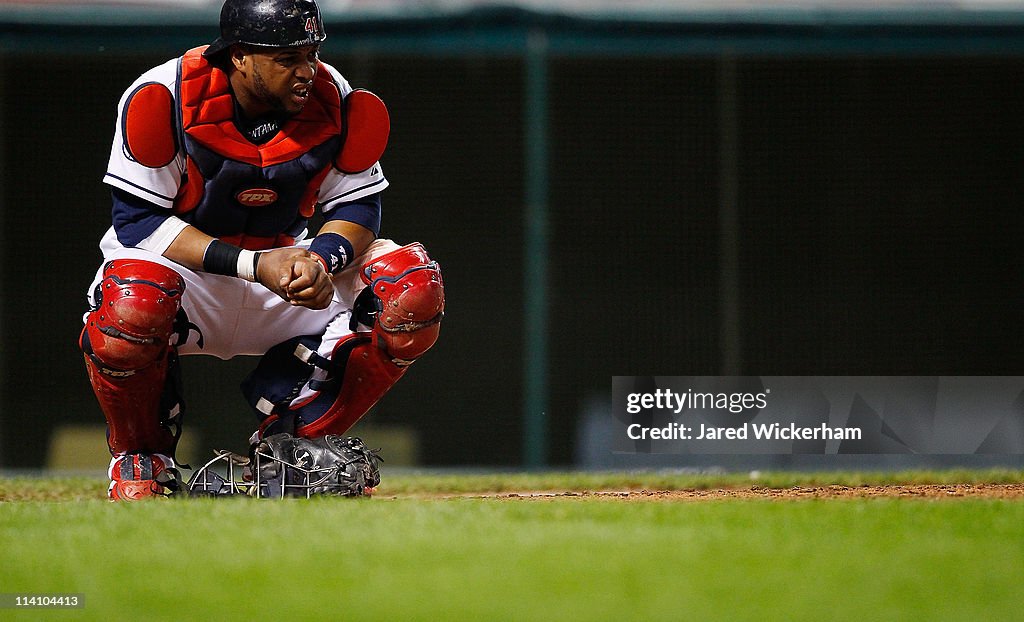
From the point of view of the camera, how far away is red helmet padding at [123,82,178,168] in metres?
3.63

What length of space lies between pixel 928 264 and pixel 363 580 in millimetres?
5517

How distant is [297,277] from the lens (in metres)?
3.56

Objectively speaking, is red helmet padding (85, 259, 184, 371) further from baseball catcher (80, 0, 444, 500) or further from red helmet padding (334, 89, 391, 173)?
red helmet padding (334, 89, 391, 173)

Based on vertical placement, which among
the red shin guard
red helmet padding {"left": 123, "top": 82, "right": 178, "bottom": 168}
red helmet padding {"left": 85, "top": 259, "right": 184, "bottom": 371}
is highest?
red helmet padding {"left": 123, "top": 82, "right": 178, "bottom": 168}

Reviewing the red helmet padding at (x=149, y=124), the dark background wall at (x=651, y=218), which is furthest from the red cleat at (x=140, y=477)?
the dark background wall at (x=651, y=218)

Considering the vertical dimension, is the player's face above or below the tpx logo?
above

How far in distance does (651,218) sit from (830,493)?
9.92ft

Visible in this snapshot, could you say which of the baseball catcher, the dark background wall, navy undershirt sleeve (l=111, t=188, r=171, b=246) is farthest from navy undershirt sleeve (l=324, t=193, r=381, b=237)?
the dark background wall

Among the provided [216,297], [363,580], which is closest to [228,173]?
[216,297]

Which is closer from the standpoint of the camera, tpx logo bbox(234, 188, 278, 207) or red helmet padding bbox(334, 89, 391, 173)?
tpx logo bbox(234, 188, 278, 207)

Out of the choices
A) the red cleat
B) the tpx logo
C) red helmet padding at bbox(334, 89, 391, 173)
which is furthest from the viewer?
red helmet padding at bbox(334, 89, 391, 173)

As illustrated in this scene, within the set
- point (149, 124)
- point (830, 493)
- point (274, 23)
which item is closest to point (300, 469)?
point (149, 124)

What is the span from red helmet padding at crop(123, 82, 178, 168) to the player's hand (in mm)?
429

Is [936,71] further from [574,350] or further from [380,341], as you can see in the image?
[380,341]
